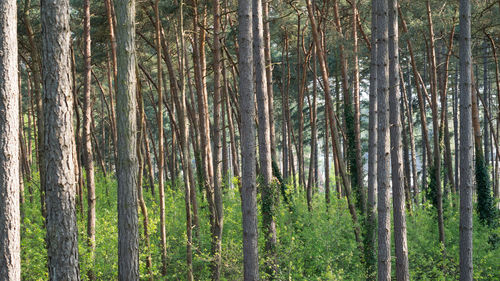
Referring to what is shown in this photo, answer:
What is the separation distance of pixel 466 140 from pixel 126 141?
676cm

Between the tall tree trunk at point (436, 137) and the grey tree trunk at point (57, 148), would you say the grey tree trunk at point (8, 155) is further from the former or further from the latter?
the tall tree trunk at point (436, 137)

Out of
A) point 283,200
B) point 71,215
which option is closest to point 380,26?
point 71,215

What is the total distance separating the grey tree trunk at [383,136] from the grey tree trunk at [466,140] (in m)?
1.93

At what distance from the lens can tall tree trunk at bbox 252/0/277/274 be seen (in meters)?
9.67

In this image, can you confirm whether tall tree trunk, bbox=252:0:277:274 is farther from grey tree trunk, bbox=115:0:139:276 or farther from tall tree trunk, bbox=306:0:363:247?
grey tree trunk, bbox=115:0:139:276

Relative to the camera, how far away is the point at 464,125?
976cm

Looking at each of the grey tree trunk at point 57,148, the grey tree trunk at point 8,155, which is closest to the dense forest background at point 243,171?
the grey tree trunk at point 57,148

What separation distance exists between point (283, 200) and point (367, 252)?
3329 mm

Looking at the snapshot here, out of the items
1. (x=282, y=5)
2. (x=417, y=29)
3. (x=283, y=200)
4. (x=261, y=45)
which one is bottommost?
(x=283, y=200)

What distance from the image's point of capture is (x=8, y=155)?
600 cm

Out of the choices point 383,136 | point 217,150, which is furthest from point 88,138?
point 383,136

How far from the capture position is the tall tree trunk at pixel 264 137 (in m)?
9.67

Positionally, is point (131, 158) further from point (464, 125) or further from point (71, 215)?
Result: point (464, 125)

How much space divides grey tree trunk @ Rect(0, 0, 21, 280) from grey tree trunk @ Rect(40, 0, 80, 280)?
67cm
